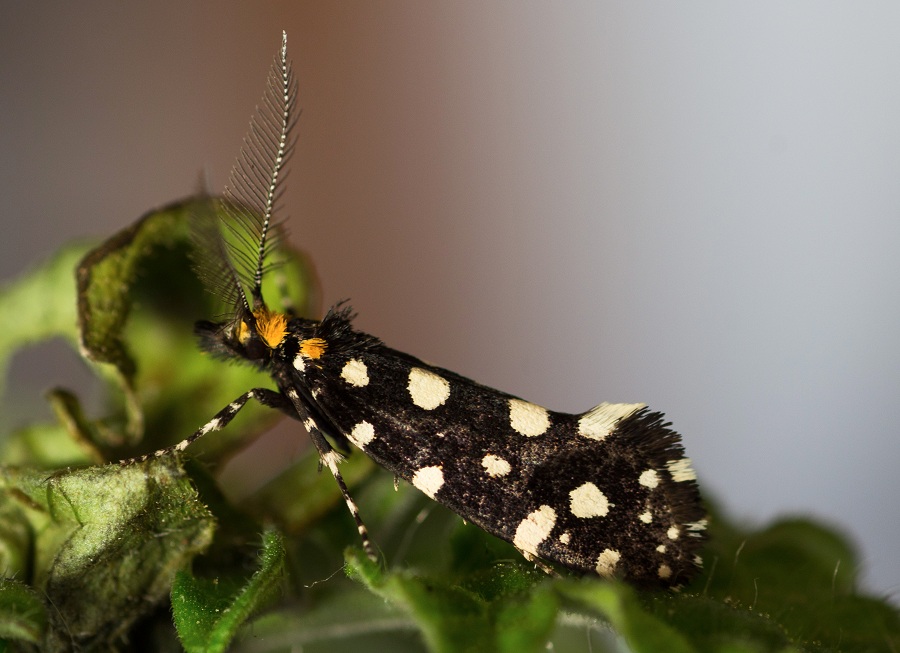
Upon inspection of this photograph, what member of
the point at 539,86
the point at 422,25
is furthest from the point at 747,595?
the point at 422,25

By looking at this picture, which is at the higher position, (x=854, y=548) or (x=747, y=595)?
(x=854, y=548)

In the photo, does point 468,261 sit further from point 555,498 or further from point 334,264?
point 555,498

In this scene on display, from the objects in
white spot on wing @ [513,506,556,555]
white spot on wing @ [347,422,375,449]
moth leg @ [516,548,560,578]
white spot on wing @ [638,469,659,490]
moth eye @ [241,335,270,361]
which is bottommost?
moth leg @ [516,548,560,578]

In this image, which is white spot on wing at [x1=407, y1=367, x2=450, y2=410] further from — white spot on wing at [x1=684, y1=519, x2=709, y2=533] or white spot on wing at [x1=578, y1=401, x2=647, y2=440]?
white spot on wing at [x1=684, y1=519, x2=709, y2=533]

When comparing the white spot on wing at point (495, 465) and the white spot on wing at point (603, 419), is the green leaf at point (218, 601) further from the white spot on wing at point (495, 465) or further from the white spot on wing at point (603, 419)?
the white spot on wing at point (603, 419)

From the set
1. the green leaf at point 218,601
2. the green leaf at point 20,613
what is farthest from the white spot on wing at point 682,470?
the green leaf at point 20,613

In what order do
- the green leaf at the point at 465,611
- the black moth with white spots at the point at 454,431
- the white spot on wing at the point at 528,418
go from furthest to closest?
the white spot on wing at the point at 528,418, the black moth with white spots at the point at 454,431, the green leaf at the point at 465,611

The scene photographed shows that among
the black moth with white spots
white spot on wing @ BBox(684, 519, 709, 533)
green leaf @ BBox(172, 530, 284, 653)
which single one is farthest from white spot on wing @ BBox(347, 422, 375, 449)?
white spot on wing @ BBox(684, 519, 709, 533)
